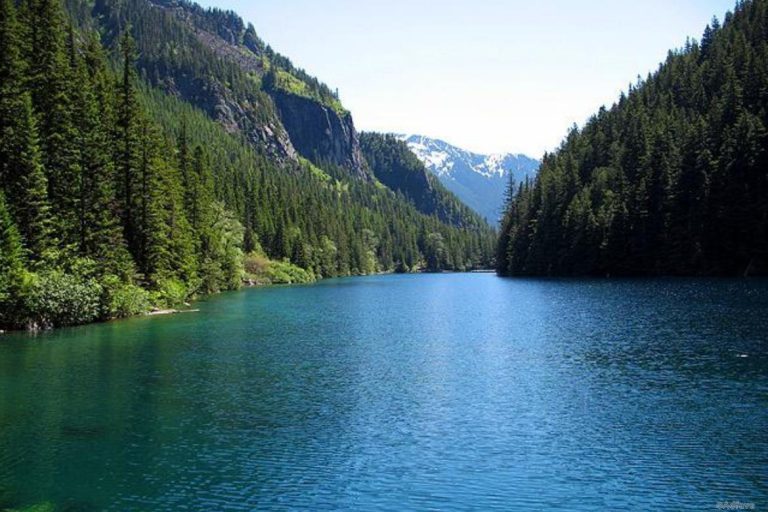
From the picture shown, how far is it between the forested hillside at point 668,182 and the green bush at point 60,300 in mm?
100786

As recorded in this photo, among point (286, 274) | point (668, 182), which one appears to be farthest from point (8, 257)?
point (668, 182)

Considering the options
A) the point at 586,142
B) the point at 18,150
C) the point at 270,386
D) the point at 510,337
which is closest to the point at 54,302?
the point at 18,150

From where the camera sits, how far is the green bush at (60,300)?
4994 cm

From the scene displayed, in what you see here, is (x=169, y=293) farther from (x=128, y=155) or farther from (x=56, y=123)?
(x=56, y=123)

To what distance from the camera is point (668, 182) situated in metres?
128

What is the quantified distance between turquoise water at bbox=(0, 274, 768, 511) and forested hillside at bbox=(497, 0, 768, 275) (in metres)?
70.2

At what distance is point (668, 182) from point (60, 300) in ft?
373

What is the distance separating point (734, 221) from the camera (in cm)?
11288

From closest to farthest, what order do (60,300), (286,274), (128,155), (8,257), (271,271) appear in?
1. (8,257)
2. (60,300)
3. (128,155)
4. (271,271)
5. (286,274)

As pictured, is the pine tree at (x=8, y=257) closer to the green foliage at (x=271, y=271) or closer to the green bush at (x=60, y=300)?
the green bush at (x=60, y=300)

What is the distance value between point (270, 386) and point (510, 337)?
76.7 ft

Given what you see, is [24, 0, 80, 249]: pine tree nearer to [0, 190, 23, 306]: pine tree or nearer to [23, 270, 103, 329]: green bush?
[23, 270, 103, 329]: green bush

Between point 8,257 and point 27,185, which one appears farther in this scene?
point 27,185

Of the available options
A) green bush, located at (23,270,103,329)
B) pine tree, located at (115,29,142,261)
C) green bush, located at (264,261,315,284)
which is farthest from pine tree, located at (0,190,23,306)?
green bush, located at (264,261,315,284)
